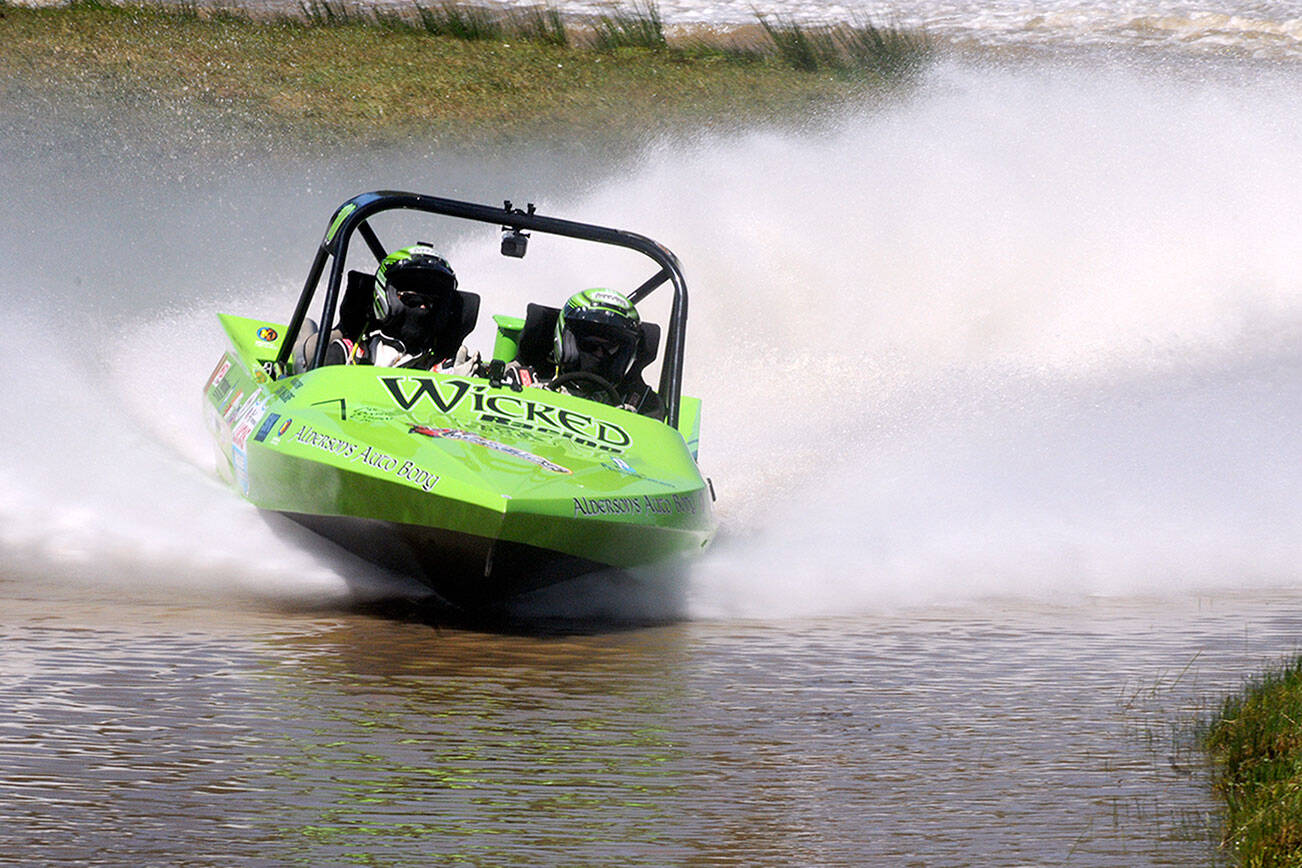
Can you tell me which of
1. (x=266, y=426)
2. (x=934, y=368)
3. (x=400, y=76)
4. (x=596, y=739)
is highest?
(x=400, y=76)

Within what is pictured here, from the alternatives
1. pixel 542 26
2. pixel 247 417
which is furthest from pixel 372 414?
pixel 542 26

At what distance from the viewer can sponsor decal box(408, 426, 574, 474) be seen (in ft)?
23.2

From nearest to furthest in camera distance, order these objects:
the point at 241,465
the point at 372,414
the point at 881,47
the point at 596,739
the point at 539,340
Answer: the point at 596,739 → the point at 372,414 → the point at 241,465 → the point at 539,340 → the point at 881,47

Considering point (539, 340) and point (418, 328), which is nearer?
point (418, 328)

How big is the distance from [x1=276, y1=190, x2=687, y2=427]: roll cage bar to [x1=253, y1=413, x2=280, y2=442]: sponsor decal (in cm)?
69

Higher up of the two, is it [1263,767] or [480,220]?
[480,220]

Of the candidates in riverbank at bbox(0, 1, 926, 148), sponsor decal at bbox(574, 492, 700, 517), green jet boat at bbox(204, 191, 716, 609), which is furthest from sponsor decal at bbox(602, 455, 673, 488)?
riverbank at bbox(0, 1, 926, 148)

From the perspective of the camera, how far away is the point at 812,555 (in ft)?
28.7

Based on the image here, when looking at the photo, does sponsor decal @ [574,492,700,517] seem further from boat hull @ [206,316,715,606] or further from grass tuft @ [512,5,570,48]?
grass tuft @ [512,5,570,48]

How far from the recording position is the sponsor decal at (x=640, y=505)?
681cm

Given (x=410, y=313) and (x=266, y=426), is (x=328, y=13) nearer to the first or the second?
(x=410, y=313)

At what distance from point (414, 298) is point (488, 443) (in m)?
2.17

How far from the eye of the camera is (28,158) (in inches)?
996

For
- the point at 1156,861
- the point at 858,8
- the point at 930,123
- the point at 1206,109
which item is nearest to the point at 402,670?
the point at 1156,861
